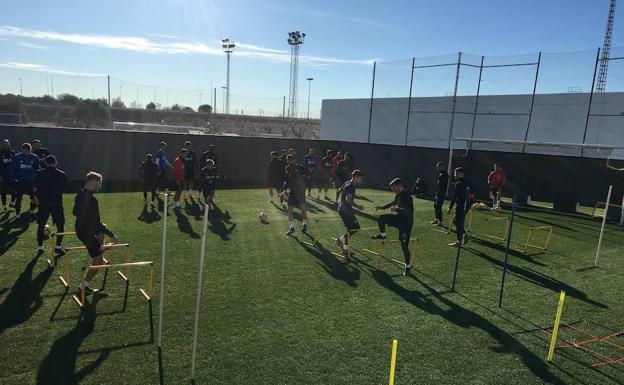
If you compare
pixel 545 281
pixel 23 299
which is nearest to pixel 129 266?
pixel 23 299

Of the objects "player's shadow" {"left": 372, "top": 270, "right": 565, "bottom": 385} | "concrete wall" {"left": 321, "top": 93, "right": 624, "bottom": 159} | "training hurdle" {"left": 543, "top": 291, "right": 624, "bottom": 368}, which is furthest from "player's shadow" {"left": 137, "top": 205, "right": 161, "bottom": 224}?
"concrete wall" {"left": 321, "top": 93, "right": 624, "bottom": 159}

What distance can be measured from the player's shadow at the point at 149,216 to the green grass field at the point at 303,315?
91 cm

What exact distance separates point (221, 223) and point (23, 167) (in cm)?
567

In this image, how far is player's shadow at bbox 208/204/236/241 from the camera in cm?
1258

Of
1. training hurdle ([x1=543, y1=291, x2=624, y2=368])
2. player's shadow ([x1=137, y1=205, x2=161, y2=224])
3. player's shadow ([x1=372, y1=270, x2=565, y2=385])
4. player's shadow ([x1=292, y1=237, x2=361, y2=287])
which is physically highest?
training hurdle ([x1=543, y1=291, x2=624, y2=368])

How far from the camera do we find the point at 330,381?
220 inches

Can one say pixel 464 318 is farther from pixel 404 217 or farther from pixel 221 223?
pixel 221 223

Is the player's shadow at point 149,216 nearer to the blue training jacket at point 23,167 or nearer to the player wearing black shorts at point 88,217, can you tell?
the blue training jacket at point 23,167

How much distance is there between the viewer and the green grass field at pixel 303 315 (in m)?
5.77

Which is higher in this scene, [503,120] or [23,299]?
[503,120]

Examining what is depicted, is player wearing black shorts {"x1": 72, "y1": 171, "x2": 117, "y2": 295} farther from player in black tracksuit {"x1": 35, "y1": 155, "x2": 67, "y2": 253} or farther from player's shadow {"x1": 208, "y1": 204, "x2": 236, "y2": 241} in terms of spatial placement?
player's shadow {"x1": 208, "y1": 204, "x2": 236, "y2": 241}

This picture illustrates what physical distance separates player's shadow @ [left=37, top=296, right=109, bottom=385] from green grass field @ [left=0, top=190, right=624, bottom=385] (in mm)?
22

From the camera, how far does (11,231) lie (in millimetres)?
11352

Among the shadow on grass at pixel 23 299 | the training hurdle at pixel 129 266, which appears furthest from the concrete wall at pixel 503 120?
the shadow on grass at pixel 23 299
